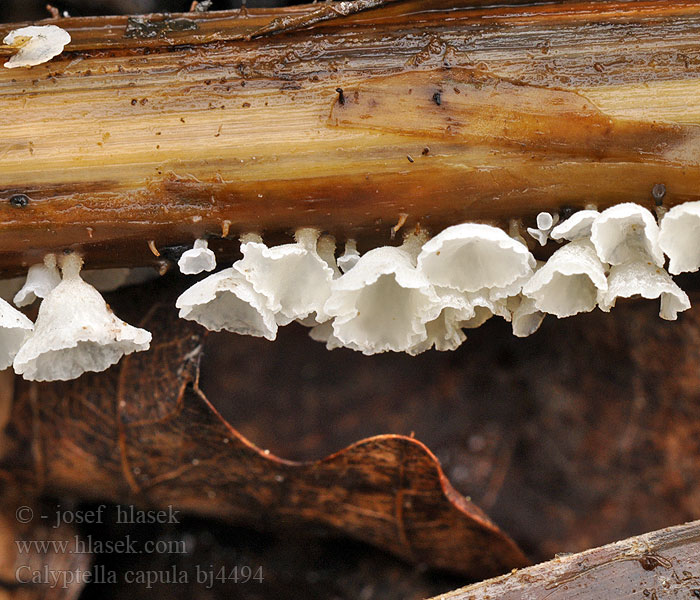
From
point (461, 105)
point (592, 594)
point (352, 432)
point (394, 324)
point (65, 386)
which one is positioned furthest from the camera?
point (352, 432)

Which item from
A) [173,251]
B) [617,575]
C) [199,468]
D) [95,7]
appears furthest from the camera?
[95,7]

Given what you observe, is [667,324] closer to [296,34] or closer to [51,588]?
[296,34]

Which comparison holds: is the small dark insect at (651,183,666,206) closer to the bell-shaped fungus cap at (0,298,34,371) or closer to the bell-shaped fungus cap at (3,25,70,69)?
the bell-shaped fungus cap at (3,25,70,69)

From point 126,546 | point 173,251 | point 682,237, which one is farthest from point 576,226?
point 126,546

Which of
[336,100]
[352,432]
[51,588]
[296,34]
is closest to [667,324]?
[352,432]

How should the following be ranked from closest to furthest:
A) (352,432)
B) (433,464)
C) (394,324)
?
1. (394,324)
2. (433,464)
3. (352,432)

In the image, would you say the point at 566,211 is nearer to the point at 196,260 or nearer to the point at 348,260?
the point at 348,260
